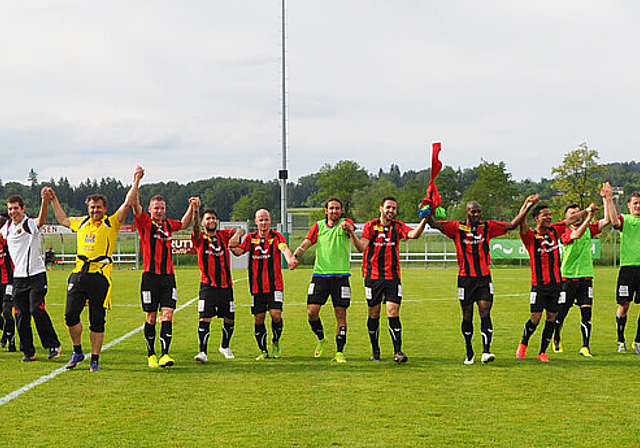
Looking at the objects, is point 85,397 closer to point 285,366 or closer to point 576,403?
point 285,366

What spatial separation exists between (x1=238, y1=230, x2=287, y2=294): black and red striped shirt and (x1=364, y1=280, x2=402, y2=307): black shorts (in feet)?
4.13

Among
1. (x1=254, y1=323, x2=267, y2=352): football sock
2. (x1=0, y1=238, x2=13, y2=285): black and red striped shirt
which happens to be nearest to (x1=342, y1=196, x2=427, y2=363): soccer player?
(x1=254, y1=323, x2=267, y2=352): football sock

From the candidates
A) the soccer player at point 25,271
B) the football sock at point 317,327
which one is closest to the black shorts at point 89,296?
the soccer player at point 25,271

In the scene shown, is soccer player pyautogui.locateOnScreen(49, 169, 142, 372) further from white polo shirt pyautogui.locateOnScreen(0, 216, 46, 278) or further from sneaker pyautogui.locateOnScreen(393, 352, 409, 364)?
sneaker pyautogui.locateOnScreen(393, 352, 409, 364)

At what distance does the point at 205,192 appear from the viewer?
396 feet

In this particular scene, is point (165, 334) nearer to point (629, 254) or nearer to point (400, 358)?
point (400, 358)

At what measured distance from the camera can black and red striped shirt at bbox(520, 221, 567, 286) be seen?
10180mm

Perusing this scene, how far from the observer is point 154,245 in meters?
9.57

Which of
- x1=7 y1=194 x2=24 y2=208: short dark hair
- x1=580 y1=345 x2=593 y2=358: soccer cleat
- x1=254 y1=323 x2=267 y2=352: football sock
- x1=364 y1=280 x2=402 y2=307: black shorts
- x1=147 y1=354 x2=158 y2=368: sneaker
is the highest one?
x1=7 y1=194 x2=24 y2=208: short dark hair

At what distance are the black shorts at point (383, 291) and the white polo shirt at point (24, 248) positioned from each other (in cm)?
452

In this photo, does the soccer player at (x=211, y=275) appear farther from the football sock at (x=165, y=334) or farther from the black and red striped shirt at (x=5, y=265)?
the black and red striped shirt at (x=5, y=265)

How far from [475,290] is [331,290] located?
1.93m

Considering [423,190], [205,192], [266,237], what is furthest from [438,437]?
[205,192]

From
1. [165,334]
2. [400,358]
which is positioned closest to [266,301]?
[165,334]
